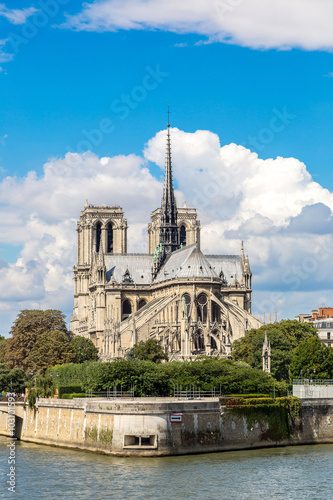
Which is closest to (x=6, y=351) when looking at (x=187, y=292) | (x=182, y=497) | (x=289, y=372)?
(x=187, y=292)

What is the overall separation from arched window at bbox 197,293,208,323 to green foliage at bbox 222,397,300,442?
5824cm

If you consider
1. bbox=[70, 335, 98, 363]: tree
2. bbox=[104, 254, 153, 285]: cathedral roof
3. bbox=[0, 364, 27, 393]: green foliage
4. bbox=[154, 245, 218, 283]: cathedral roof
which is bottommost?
bbox=[0, 364, 27, 393]: green foliage

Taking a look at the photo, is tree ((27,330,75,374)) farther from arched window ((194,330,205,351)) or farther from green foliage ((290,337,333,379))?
green foliage ((290,337,333,379))

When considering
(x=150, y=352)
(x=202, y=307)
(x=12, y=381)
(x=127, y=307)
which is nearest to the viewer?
(x=12, y=381)

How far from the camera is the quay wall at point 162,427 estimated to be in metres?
58.0

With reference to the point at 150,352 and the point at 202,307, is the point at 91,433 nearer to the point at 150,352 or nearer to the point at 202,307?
the point at 150,352

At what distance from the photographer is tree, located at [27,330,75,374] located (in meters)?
107

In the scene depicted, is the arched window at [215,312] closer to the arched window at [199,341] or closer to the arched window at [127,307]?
the arched window at [199,341]

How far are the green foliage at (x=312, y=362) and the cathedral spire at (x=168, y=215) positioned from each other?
55732mm

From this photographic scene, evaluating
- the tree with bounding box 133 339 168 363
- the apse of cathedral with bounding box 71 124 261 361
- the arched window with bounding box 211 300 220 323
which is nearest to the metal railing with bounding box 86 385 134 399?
the tree with bounding box 133 339 168 363

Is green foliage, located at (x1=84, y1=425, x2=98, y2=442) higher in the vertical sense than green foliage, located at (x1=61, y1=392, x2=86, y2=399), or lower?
lower

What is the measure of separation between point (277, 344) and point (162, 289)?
121ft

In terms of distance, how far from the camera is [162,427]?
58.0m

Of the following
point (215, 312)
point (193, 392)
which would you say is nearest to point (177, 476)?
point (193, 392)
